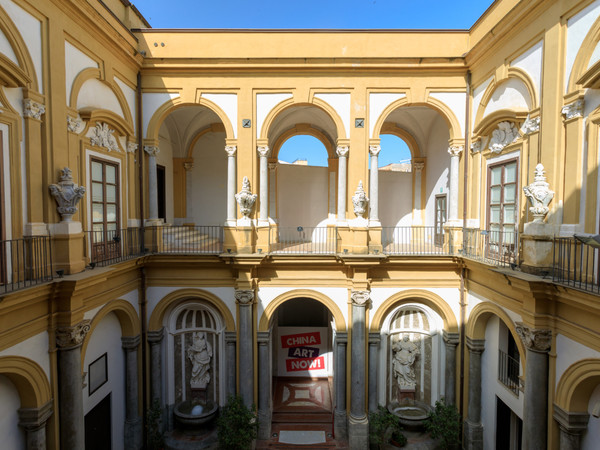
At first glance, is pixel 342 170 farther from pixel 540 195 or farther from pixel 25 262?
pixel 25 262

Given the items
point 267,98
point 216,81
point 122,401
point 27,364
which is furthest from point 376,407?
point 216,81

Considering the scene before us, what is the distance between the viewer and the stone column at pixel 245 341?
927 centimetres

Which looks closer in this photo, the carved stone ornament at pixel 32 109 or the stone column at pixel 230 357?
the carved stone ornament at pixel 32 109

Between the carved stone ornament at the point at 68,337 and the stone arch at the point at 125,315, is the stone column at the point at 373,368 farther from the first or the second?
the carved stone ornament at the point at 68,337

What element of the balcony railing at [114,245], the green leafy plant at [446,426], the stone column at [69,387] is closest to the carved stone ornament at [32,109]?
the balcony railing at [114,245]

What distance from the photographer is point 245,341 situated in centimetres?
930

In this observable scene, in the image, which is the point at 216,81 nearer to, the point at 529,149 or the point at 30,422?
the point at 529,149

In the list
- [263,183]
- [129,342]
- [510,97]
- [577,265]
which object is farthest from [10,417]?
[510,97]

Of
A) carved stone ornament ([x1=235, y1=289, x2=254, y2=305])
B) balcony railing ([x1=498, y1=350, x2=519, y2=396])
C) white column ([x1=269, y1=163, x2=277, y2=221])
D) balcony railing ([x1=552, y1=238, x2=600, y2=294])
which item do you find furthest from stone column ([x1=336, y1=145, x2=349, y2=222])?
balcony railing ([x1=498, y1=350, x2=519, y2=396])

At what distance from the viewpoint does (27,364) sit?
5816 mm

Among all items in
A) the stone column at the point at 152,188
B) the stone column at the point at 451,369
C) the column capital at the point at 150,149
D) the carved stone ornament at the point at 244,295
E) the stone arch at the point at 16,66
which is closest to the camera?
the stone arch at the point at 16,66

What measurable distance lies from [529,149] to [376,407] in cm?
750

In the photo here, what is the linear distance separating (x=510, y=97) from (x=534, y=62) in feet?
2.95

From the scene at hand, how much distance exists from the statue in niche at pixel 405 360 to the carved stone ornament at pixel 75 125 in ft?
31.7
